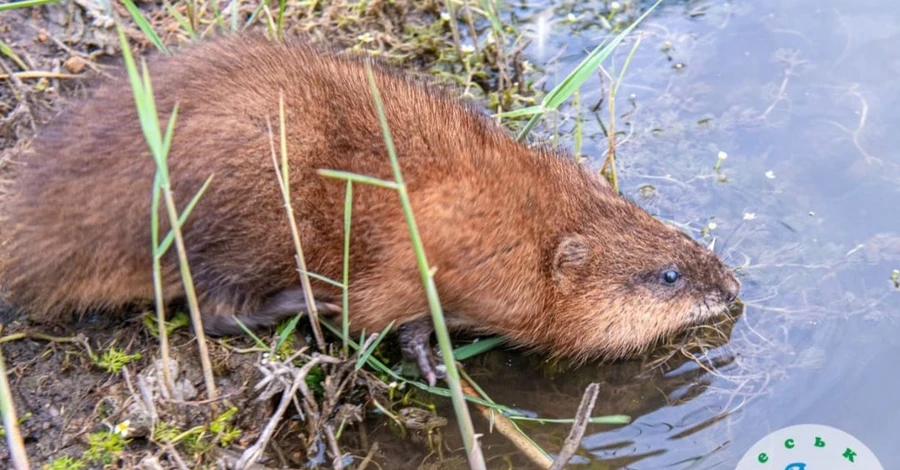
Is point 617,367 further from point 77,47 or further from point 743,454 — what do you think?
point 77,47

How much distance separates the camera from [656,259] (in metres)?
4.14

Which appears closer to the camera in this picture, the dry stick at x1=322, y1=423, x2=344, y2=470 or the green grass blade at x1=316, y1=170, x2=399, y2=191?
→ the green grass blade at x1=316, y1=170, x2=399, y2=191

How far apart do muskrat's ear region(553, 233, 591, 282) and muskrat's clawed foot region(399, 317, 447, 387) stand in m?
0.60

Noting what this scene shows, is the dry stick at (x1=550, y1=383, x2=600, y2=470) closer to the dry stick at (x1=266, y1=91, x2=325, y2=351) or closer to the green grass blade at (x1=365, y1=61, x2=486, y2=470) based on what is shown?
the green grass blade at (x1=365, y1=61, x2=486, y2=470)

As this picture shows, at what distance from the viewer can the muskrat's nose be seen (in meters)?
4.13

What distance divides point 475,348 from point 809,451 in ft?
4.57

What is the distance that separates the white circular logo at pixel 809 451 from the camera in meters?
3.59

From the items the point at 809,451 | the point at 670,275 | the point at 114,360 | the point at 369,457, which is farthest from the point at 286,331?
the point at 809,451

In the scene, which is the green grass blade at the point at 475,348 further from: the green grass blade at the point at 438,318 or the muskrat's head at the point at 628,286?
the green grass blade at the point at 438,318

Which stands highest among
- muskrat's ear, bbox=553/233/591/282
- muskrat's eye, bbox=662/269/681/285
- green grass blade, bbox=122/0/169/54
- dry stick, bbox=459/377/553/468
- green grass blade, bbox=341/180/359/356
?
green grass blade, bbox=122/0/169/54

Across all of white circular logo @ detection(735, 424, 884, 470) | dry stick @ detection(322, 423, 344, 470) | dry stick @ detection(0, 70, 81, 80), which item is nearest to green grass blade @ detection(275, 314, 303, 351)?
dry stick @ detection(322, 423, 344, 470)

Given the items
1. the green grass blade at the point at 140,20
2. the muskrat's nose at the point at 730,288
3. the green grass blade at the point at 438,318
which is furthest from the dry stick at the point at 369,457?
the green grass blade at the point at 140,20

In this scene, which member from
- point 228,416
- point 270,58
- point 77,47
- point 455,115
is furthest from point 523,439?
point 77,47

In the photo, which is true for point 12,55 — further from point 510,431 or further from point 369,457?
point 510,431
